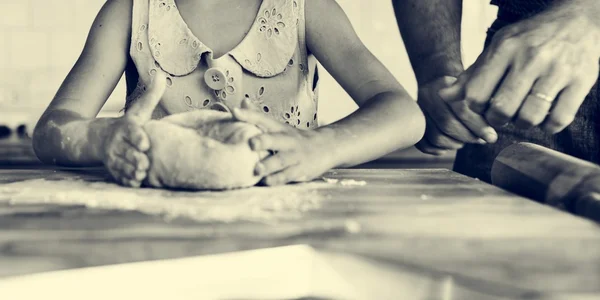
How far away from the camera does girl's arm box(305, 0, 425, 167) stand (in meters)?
0.90

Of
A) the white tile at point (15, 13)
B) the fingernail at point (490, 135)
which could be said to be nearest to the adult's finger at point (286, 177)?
the fingernail at point (490, 135)

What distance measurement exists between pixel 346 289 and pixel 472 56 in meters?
2.54

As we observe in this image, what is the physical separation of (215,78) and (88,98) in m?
0.23

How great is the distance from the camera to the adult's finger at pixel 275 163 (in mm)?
758

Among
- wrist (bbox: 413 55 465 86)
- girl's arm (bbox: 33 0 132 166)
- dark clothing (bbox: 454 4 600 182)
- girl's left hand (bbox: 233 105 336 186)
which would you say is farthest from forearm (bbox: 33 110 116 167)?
dark clothing (bbox: 454 4 600 182)

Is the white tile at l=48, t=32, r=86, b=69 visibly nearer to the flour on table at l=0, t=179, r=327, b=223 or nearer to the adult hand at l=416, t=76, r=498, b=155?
the adult hand at l=416, t=76, r=498, b=155

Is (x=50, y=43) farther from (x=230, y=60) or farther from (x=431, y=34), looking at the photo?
(x=431, y=34)

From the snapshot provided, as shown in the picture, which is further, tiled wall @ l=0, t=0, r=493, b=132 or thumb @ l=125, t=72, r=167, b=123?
tiled wall @ l=0, t=0, r=493, b=132

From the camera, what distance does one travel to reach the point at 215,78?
1.16 m

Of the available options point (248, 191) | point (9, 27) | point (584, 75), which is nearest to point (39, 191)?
point (248, 191)

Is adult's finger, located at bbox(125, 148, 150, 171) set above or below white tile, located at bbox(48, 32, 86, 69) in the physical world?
above

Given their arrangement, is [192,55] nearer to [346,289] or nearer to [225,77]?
[225,77]

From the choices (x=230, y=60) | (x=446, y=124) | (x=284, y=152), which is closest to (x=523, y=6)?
(x=446, y=124)

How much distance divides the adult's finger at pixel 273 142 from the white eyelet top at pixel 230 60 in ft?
1.35
